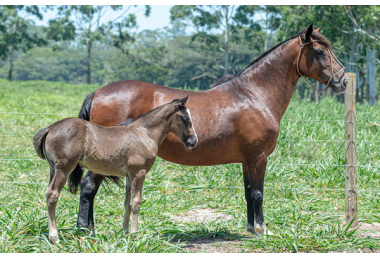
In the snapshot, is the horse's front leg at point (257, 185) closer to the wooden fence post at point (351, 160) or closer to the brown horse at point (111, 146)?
the brown horse at point (111, 146)

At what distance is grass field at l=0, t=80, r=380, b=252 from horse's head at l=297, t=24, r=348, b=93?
5.43 feet

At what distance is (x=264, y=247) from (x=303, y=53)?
2.31 metres

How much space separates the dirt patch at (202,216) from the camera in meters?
5.59

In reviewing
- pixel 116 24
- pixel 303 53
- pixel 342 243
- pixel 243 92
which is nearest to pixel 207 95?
pixel 243 92

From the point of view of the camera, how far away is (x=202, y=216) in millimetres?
5820

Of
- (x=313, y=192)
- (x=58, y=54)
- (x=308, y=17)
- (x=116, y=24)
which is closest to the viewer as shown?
(x=313, y=192)

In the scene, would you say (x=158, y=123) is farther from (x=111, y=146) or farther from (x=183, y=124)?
(x=111, y=146)

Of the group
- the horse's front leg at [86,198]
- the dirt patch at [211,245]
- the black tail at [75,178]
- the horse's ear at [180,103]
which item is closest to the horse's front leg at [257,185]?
the dirt patch at [211,245]

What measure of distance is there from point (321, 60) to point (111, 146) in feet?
8.75

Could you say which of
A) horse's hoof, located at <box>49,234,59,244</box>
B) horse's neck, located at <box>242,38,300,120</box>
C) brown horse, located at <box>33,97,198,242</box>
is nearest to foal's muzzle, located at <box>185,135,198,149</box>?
brown horse, located at <box>33,97,198,242</box>

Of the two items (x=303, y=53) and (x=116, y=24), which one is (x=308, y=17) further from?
(x=116, y=24)

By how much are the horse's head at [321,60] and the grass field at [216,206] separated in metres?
1.66

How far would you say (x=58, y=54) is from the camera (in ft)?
280

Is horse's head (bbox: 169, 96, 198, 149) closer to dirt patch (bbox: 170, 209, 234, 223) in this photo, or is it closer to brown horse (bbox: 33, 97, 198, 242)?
brown horse (bbox: 33, 97, 198, 242)
